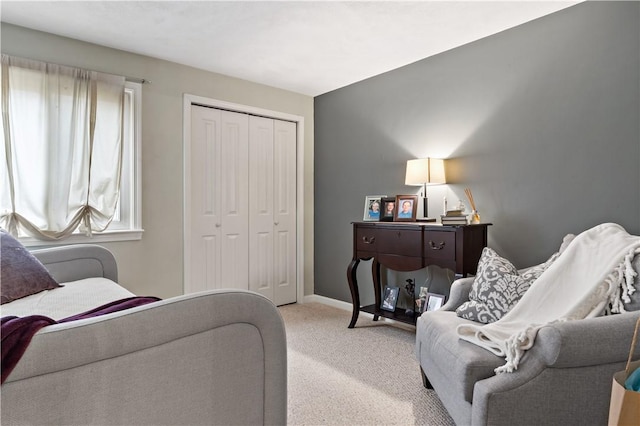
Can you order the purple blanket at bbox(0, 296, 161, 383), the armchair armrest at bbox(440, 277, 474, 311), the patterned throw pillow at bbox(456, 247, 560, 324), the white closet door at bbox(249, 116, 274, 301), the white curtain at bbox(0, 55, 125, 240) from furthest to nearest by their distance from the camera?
the white closet door at bbox(249, 116, 274, 301) → the white curtain at bbox(0, 55, 125, 240) → the armchair armrest at bbox(440, 277, 474, 311) → the patterned throw pillow at bbox(456, 247, 560, 324) → the purple blanket at bbox(0, 296, 161, 383)

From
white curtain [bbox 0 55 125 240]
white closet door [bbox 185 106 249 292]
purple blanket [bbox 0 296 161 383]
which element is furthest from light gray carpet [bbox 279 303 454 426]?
white curtain [bbox 0 55 125 240]

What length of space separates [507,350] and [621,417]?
0.73 m

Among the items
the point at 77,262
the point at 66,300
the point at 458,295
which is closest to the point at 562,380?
the point at 458,295

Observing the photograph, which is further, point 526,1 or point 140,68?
point 140,68

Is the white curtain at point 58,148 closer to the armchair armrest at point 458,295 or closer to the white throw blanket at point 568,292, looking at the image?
the armchair armrest at point 458,295

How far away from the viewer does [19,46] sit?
2.72 meters

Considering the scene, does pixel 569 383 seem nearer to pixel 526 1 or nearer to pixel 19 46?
pixel 526 1

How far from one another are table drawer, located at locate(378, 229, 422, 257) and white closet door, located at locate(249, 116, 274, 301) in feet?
4.56

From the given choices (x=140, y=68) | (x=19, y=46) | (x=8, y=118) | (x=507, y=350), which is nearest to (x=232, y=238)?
(x=140, y=68)

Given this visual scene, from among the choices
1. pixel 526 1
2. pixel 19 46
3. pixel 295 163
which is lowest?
pixel 295 163

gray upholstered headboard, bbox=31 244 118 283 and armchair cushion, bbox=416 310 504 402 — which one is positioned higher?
gray upholstered headboard, bbox=31 244 118 283

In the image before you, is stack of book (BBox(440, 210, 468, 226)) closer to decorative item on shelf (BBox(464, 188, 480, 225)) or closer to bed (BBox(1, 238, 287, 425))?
decorative item on shelf (BBox(464, 188, 480, 225))

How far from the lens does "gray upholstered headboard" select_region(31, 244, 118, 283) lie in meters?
2.51

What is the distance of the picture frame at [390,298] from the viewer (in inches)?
134
